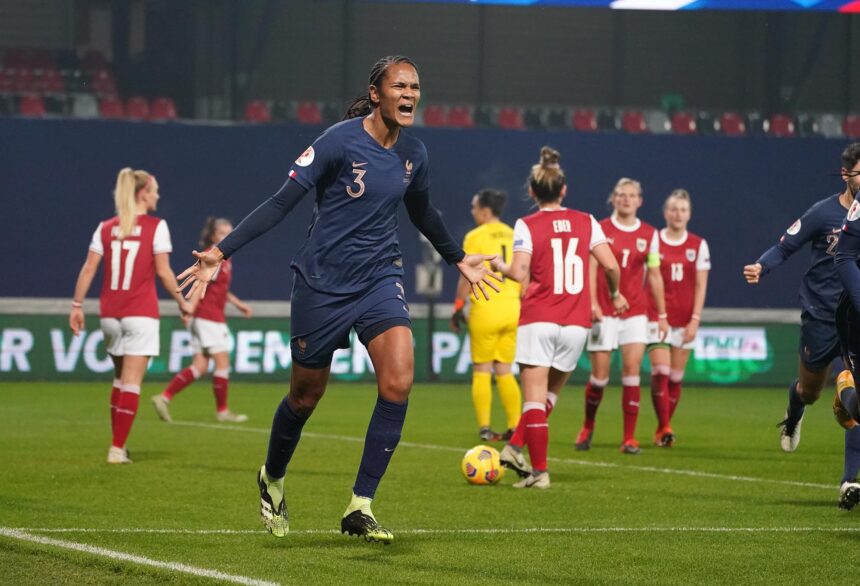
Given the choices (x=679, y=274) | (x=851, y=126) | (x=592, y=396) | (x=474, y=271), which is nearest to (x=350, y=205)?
(x=474, y=271)

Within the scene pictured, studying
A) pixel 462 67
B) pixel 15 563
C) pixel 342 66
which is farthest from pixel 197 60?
pixel 15 563

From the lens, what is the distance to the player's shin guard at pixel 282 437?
7078mm

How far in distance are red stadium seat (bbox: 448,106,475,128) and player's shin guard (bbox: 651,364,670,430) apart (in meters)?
13.3

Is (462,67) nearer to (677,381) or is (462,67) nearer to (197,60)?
(197,60)

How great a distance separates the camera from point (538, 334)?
995cm

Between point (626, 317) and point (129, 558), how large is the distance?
6.99 m

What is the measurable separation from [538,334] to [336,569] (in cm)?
384

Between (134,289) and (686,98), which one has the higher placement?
(686,98)

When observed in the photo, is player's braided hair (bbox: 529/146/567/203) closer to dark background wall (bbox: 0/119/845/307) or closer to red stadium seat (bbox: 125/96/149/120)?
dark background wall (bbox: 0/119/845/307)

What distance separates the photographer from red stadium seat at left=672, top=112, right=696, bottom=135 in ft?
86.7

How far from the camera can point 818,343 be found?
30.4ft

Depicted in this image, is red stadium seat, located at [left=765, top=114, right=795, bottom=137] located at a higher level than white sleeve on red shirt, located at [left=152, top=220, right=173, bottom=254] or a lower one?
higher

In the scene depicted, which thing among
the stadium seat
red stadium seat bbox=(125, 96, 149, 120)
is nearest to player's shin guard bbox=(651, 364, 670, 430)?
red stadium seat bbox=(125, 96, 149, 120)

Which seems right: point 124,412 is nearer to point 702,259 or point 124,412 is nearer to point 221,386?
point 221,386
